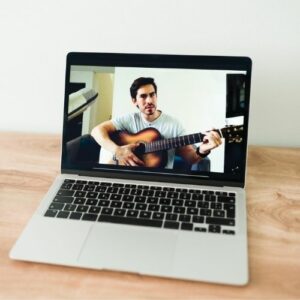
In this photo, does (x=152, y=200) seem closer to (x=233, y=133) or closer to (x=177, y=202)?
(x=177, y=202)

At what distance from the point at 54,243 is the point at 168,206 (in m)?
0.20

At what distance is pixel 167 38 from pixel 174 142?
0.80ft

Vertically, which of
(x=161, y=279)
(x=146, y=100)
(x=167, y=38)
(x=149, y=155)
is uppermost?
(x=167, y=38)

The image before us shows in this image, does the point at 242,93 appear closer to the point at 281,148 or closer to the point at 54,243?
the point at 281,148

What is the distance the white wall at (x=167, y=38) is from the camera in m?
0.82

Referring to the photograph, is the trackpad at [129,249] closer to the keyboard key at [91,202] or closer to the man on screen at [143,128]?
the keyboard key at [91,202]

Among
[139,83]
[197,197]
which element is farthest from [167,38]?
[197,197]

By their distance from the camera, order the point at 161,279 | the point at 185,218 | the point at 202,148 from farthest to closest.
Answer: the point at 202,148 → the point at 185,218 → the point at 161,279

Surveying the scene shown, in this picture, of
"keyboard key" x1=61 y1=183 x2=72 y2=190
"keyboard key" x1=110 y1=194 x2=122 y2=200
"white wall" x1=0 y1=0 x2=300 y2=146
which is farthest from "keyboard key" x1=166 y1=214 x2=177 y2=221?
"white wall" x1=0 y1=0 x2=300 y2=146

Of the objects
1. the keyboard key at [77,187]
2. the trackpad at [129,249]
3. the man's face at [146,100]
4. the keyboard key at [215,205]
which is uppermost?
the man's face at [146,100]

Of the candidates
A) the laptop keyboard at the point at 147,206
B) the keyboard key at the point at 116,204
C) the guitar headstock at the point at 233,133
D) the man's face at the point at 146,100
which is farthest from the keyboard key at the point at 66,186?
the guitar headstock at the point at 233,133

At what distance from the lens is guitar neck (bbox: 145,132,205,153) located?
2.51 ft

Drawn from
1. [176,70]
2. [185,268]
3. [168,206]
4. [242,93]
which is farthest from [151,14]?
[185,268]

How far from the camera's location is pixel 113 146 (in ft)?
2.61
